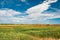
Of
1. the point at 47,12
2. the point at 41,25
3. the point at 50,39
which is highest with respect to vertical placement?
the point at 47,12

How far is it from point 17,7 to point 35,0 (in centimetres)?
76

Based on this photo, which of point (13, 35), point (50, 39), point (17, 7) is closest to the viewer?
point (13, 35)

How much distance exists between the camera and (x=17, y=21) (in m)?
7.67

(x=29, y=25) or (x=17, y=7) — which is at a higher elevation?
(x=17, y=7)

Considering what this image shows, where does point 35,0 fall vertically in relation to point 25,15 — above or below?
above

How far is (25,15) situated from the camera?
303 inches

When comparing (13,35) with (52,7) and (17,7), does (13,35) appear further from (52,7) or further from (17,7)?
(52,7)

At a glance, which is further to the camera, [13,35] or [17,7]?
[17,7]

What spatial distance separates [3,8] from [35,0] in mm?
1295

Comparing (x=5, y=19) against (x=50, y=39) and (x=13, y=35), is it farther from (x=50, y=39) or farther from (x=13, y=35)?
(x=50, y=39)

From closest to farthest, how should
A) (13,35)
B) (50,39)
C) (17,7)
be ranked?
(13,35) < (50,39) < (17,7)

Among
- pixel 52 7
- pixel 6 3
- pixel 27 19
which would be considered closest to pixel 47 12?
pixel 52 7

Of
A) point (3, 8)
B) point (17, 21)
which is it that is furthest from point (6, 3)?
point (17, 21)

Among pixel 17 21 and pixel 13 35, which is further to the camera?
pixel 17 21
